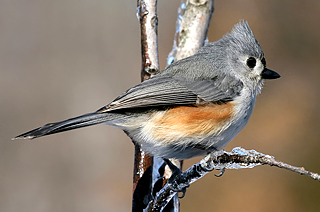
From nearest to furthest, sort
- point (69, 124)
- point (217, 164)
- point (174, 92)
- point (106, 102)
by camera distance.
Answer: point (217, 164), point (69, 124), point (174, 92), point (106, 102)

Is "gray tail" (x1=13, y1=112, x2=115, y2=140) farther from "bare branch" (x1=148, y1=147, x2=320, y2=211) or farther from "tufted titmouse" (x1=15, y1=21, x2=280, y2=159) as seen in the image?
"bare branch" (x1=148, y1=147, x2=320, y2=211)

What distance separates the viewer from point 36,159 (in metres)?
3.56

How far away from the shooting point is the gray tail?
186 cm

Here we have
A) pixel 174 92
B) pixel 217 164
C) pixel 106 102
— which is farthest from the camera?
pixel 106 102

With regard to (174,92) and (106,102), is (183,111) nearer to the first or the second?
(174,92)

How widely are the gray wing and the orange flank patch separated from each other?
2.7 inches

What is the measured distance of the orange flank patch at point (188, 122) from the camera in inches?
83.7

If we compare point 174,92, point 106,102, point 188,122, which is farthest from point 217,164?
point 106,102

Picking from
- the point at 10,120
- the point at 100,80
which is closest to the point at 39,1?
the point at 100,80

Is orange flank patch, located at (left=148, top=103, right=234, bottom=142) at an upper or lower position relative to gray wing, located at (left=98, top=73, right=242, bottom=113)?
lower

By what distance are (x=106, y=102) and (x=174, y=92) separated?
5.75 feet

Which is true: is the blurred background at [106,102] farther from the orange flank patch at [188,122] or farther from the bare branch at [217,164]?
the bare branch at [217,164]

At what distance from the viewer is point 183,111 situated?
7.14 ft

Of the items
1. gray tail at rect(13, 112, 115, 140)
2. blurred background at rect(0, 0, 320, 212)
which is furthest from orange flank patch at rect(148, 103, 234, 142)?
blurred background at rect(0, 0, 320, 212)
